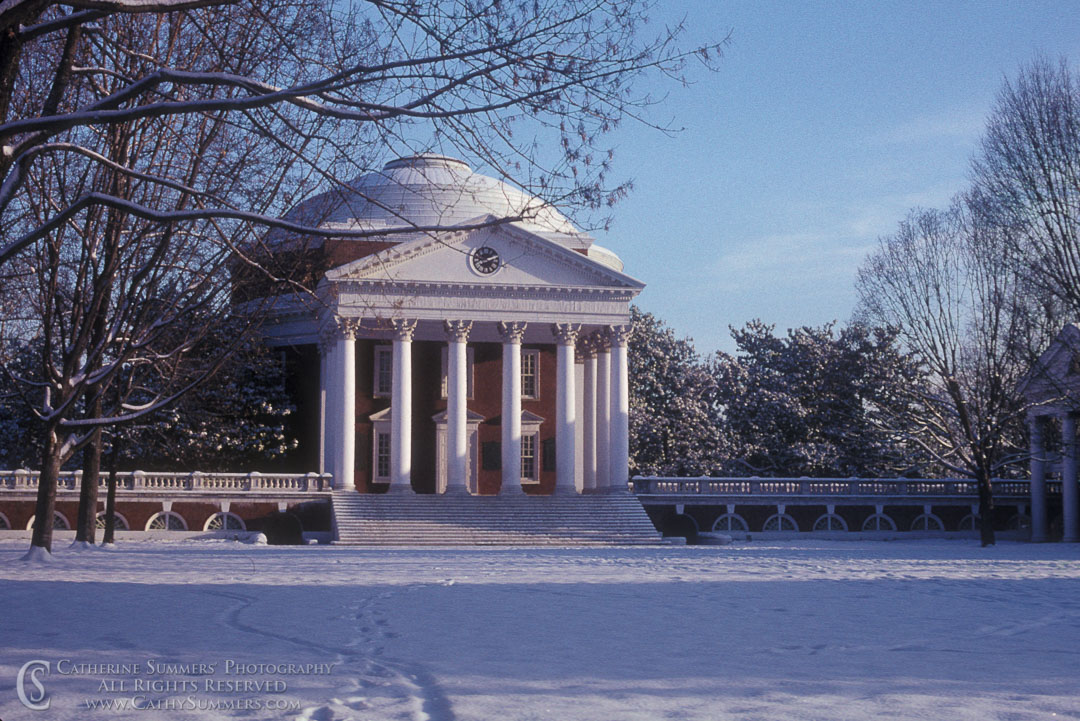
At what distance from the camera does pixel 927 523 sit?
5256 centimetres

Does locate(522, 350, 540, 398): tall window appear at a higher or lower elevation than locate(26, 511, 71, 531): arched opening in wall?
higher

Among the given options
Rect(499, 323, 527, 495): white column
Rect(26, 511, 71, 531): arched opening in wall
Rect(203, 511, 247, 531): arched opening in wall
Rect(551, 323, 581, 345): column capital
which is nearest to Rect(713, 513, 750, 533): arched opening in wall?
Rect(499, 323, 527, 495): white column

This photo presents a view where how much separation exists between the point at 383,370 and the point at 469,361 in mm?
3961

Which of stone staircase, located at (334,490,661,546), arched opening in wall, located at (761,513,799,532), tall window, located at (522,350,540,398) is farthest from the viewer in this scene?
tall window, located at (522,350,540,398)

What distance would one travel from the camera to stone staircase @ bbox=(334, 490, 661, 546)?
4141cm

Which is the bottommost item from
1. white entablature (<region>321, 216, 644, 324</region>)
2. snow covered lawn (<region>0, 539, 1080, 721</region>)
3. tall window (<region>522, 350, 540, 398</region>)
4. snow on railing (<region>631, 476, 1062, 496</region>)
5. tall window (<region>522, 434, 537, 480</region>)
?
snow covered lawn (<region>0, 539, 1080, 721</region>)

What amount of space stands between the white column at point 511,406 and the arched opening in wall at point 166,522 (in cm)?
1279

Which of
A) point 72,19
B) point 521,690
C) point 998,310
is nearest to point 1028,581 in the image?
point 521,690

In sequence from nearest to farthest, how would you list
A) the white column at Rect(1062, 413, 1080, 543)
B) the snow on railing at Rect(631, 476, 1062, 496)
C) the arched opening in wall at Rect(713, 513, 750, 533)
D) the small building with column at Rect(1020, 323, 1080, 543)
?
the small building with column at Rect(1020, 323, 1080, 543), the white column at Rect(1062, 413, 1080, 543), the arched opening in wall at Rect(713, 513, 750, 533), the snow on railing at Rect(631, 476, 1062, 496)

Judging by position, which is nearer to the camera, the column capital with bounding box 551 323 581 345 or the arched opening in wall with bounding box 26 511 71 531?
the arched opening in wall with bounding box 26 511 71 531

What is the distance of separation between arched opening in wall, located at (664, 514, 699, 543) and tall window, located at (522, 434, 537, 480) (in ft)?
23.6

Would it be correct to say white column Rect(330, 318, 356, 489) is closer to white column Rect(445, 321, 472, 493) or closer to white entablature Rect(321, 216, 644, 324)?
white entablature Rect(321, 216, 644, 324)

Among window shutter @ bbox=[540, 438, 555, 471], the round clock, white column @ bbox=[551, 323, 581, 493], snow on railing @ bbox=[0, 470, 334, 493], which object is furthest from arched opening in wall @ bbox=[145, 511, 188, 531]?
window shutter @ bbox=[540, 438, 555, 471]

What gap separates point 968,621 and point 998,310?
1149 inches
